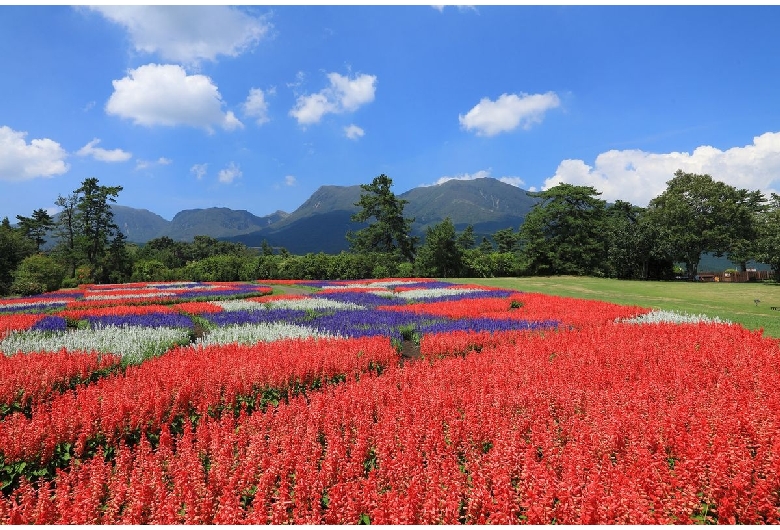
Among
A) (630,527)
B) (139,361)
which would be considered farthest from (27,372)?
(630,527)

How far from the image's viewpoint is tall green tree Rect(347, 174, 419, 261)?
64.7m

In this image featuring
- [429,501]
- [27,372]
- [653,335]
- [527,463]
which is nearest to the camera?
[429,501]

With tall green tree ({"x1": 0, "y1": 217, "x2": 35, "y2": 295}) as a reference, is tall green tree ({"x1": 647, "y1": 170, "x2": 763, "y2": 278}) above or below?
above

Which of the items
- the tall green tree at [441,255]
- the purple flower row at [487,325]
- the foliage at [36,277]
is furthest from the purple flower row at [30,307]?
the tall green tree at [441,255]

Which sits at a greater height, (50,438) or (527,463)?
(527,463)

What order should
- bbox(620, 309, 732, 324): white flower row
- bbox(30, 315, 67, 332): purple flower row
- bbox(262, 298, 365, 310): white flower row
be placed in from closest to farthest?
bbox(30, 315, 67, 332): purple flower row → bbox(620, 309, 732, 324): white flower row → bbox(262, 298, 365, 310): white flower row

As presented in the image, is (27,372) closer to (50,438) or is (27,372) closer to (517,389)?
(50,438)

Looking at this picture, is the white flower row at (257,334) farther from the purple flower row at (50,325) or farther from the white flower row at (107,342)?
the purple flower row at (50,325)

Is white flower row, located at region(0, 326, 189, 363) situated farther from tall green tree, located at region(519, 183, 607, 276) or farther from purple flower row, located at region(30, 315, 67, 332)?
tall green tree, located at region(519, 183, 607, 276)

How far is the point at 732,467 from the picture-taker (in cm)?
377

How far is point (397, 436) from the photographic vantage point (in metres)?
4.77

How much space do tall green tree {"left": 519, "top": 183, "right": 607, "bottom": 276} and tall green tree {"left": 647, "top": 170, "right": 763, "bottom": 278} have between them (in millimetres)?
7242

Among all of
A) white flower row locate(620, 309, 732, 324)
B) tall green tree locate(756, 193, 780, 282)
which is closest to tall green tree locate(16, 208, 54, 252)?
white flower row locate(620, 309, 732, 324)

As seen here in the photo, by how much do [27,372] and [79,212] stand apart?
6758cm
